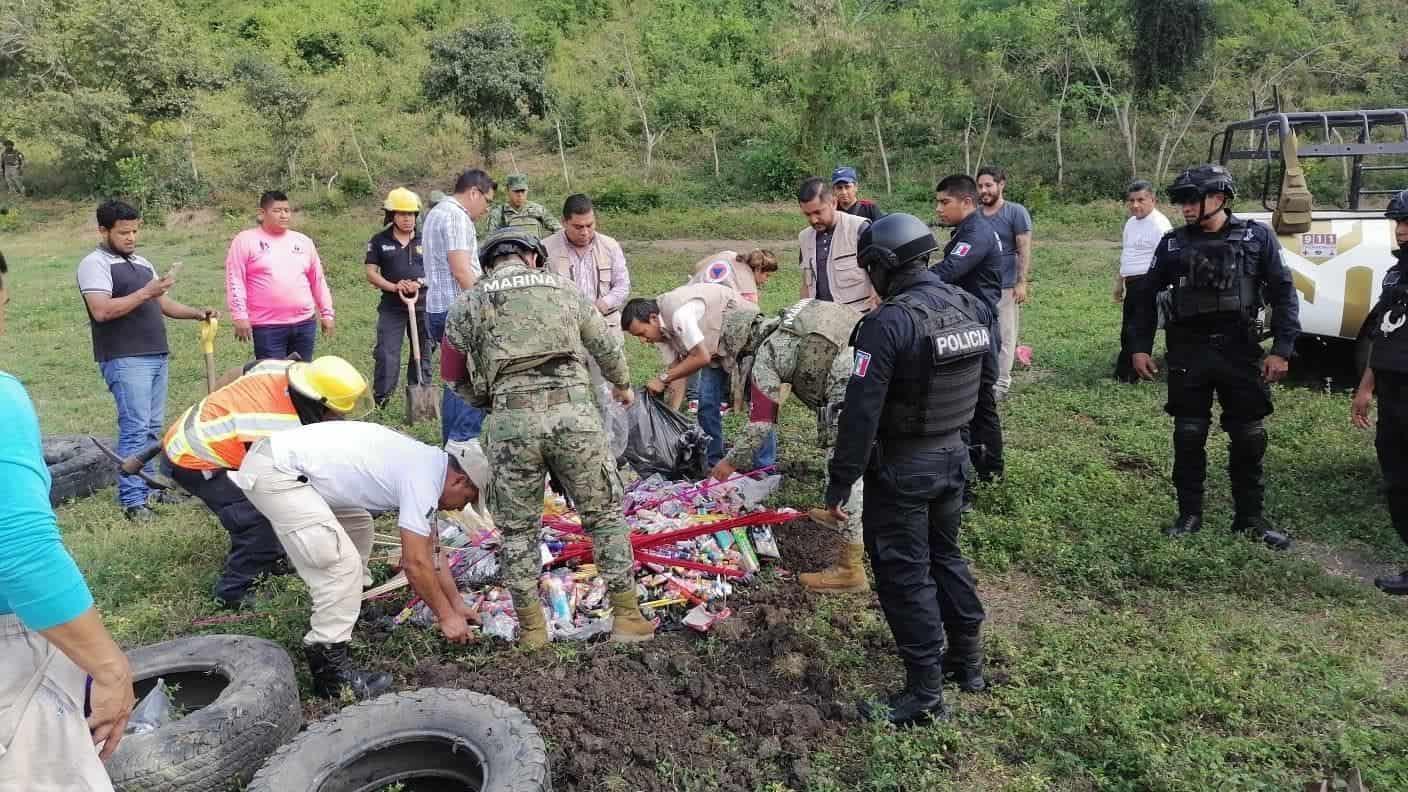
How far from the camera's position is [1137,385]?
7.82m

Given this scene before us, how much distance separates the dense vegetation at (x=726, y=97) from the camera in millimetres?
20297

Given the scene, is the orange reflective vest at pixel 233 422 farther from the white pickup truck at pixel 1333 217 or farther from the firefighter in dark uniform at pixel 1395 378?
the white pickup truck at pixel 1333 217

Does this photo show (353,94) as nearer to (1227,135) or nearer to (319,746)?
(1227,135)

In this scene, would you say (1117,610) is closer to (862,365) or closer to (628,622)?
(862,365)

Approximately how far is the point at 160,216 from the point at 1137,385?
23.7m

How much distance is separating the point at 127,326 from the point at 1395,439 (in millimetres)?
7333

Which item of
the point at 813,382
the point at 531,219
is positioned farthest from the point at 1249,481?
the point at 531,219

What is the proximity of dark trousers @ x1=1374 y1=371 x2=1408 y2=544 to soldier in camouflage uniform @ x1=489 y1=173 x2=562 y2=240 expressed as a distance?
504 cm

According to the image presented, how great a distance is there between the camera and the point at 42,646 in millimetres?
1956

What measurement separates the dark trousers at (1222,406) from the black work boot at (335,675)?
4.30 metres

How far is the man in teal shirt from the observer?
180 centimetres

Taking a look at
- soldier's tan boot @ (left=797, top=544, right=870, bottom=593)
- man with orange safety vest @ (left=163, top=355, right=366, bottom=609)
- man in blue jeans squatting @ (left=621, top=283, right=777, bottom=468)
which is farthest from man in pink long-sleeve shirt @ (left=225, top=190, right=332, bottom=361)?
soldier's tan boot @ (left=797, top=544, right=870, bottom=593)

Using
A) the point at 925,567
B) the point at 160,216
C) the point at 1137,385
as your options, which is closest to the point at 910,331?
the point at 925,567

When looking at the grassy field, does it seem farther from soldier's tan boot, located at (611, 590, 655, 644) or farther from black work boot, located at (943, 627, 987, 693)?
soldier's tan boot, located at (611, 590, 655, 644)
